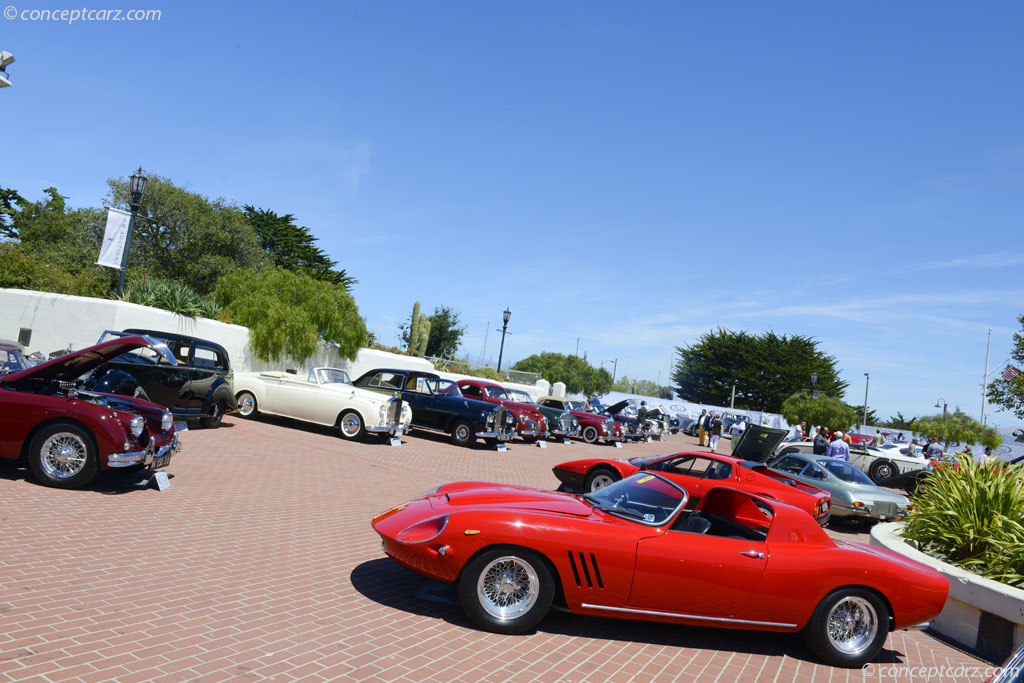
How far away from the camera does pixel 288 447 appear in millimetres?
12109

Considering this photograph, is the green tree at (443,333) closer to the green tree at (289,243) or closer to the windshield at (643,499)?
the green tree at (289,243)

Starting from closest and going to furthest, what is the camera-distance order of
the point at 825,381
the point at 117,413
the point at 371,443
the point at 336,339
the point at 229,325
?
the point at 117,413, the point at 371,443, the point at 229,325, the point at 336,339, the point at 825,381

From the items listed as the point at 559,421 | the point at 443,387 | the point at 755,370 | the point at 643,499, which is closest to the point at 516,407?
the point at 443,387

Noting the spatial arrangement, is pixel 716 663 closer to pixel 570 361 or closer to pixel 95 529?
pixel 95 529

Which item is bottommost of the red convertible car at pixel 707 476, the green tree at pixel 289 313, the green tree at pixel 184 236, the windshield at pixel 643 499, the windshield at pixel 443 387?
the red convertible car at pixel 707 476

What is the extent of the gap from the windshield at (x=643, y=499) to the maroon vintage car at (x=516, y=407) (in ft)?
43.4

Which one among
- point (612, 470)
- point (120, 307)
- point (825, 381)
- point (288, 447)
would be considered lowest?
point (288, 447)

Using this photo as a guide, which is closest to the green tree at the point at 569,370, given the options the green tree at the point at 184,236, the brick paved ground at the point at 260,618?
the green tree at the point at 184,236

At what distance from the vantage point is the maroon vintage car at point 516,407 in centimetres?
1920

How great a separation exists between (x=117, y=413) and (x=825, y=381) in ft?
262

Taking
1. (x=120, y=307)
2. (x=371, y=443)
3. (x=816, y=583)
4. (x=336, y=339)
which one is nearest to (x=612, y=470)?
(x=816, y=583)

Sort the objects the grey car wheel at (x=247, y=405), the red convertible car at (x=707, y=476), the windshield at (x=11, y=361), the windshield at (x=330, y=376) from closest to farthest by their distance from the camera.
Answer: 1. the windshield at (x=11, y=361)
2. the red convertible car at (x=707, y=476)
3. the grey car wheel at (x=247, y=405)
4. the windshield at (x=330, y=376)

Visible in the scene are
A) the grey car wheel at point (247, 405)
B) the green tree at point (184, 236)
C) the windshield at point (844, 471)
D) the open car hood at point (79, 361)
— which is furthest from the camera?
the green tree at point (184, 236)

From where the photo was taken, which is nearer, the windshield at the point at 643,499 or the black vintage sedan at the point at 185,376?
the windshield at the point at 643,499
